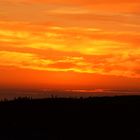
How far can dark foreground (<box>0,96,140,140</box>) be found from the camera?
26609mm

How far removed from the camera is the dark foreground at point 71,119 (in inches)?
1048

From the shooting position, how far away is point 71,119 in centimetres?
2873

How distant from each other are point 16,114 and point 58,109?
2418mm

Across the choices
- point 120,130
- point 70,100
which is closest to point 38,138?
point 120,130

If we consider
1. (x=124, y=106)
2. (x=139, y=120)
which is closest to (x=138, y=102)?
(x=124, y=106)

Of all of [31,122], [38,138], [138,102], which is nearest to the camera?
[38,138]

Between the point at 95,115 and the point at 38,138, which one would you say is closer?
the point at 38,138

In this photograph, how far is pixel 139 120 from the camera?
27797mm

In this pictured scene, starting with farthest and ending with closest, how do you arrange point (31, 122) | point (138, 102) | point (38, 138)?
point (138, 102) < point (31, 122) < point (38, 138)

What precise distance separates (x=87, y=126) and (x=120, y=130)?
6.18 feet

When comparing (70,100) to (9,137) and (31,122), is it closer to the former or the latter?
(31,122)

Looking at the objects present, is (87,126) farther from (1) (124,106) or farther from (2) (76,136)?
(1) (124,106)

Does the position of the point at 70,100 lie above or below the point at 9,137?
above

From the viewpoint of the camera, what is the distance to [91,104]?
3091 cm
